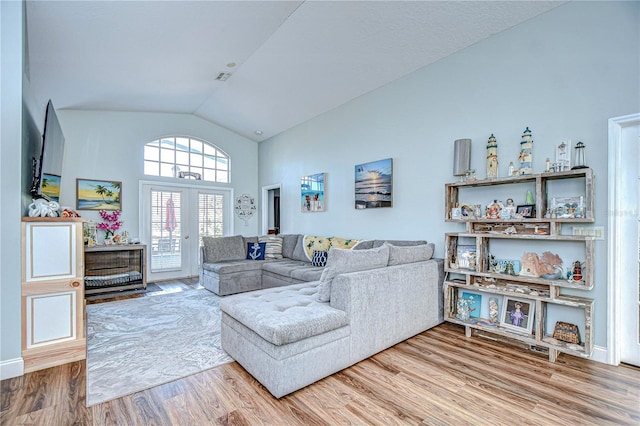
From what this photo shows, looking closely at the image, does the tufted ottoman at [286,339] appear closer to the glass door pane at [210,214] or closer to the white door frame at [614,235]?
the white door frame at [614,235]

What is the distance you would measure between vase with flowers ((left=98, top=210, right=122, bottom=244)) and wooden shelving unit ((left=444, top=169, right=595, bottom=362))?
5356mm

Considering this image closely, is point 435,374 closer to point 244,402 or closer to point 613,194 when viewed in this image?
point 244,402

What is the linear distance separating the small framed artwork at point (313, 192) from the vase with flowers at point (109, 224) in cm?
331

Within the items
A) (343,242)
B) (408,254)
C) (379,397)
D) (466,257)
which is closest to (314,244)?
(343,242)

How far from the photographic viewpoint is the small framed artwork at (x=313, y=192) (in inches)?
212

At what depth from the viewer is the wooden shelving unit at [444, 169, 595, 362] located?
7.93 feet

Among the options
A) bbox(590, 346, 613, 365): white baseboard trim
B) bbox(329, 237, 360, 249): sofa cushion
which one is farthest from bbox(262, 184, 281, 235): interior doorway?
bbox(590, 346, 613, 365): white baseboard trim

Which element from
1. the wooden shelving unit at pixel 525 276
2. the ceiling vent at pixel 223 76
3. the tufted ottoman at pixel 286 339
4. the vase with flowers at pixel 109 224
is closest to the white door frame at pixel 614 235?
the wooden shelving unit at pixel 525 276

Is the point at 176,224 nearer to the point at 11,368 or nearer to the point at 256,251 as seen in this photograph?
the point at 256,251

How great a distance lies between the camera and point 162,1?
2.64 m

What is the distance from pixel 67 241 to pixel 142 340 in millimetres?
1149

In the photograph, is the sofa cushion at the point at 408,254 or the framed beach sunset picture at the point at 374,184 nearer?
the sofa cushion at the point at 408,254

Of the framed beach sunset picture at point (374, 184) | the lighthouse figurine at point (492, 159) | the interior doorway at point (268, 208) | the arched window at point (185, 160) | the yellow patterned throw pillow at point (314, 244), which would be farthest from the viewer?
the interior doorway at point (268, 208)

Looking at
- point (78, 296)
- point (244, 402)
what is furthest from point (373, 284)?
point (78, 296)
